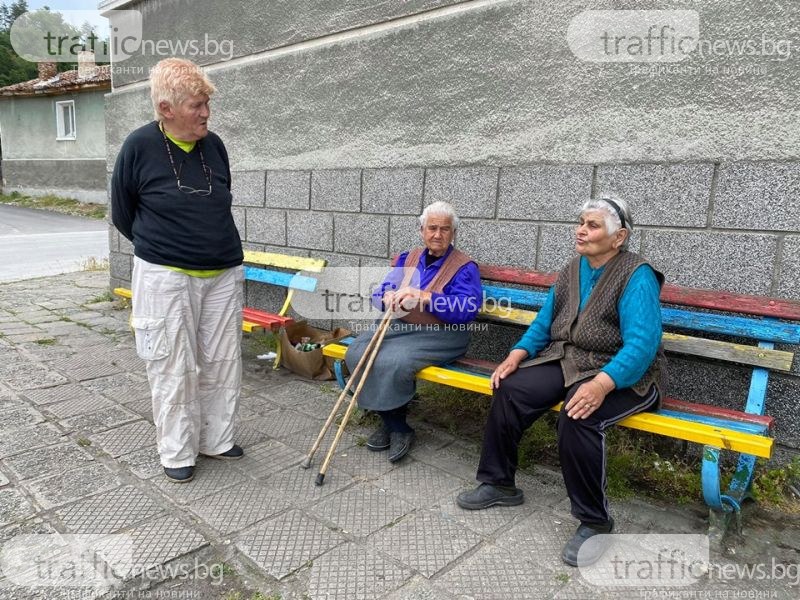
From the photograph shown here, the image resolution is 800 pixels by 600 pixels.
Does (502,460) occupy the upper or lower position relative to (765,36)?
lower

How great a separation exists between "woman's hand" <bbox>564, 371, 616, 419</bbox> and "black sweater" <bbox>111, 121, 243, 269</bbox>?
178cm

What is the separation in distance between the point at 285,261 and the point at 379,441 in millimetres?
2364

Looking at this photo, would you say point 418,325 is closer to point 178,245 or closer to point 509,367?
point 509,367

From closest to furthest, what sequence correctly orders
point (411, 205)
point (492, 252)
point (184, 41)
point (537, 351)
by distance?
point (537, 351), point (492, 252), point (411, 205), point (184, 41)

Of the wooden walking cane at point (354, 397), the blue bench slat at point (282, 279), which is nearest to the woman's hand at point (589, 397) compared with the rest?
the wooden walking cane at point (354, 397)

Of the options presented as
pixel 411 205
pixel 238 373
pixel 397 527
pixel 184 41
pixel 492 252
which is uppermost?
pixel 184 41

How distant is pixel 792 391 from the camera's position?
2.87m

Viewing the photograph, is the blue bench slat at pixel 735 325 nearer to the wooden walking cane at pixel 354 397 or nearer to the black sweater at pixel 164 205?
the wooden walking cane at pixel 354 397

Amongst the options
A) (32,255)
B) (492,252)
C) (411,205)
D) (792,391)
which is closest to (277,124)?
(411,205)

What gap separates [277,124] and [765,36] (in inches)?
144

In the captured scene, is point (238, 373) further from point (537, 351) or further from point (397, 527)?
point (537, 351)

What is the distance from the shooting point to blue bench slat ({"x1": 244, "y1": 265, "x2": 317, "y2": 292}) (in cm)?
483

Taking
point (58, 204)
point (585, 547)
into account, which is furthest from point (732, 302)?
point (58, 204)

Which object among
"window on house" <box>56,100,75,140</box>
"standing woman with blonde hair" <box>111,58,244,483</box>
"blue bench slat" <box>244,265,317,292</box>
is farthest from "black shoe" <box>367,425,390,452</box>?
"window on house" <box>56,100,75,140</box>
